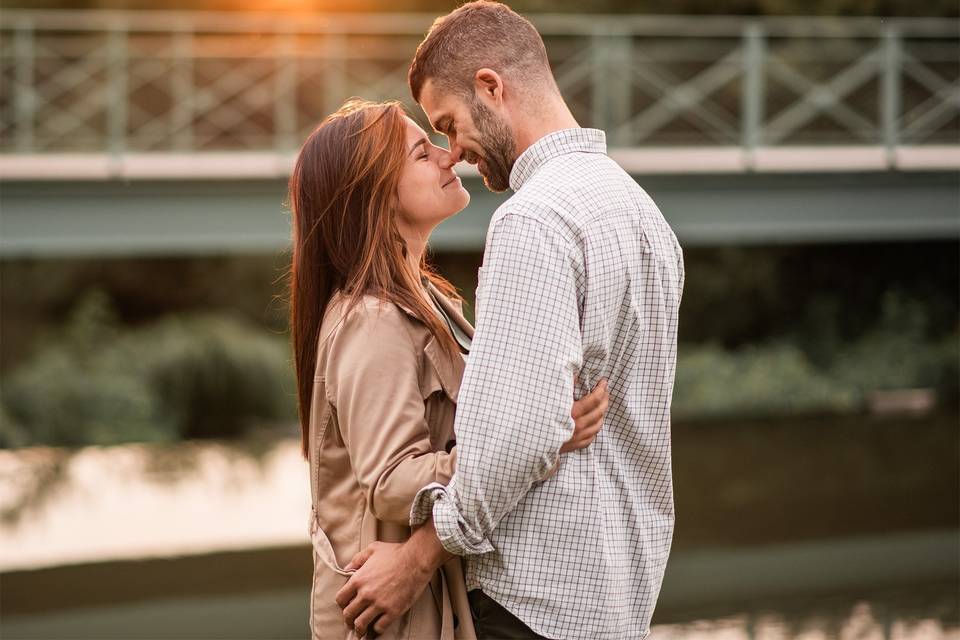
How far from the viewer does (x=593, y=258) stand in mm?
2074

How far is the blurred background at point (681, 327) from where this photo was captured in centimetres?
653

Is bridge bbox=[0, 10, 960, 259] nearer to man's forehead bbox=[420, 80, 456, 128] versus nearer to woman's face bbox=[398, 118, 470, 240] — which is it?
woman's face bbox=[398, 118, 470, 240]

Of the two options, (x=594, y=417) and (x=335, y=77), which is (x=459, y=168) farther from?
(x=594, y=417)

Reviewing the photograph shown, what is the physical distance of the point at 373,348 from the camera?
7.29 ft

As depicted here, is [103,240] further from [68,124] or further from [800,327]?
[800,327]

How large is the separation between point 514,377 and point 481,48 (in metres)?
0.70

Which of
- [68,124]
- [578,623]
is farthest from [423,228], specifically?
[68,124]

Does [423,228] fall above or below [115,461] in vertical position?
above

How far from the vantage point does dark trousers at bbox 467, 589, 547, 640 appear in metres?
2.16

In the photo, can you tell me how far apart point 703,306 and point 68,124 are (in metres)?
9.57

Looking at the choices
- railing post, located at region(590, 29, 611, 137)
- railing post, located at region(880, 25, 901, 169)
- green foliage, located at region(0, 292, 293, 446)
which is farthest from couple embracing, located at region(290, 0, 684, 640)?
green foliage, located at region(0, 292, 293, 446)

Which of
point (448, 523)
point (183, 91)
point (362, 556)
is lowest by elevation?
point (362, 556)

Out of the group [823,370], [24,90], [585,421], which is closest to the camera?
[585,421]

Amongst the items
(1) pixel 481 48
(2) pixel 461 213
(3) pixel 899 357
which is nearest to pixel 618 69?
(2) pixel 461 213
